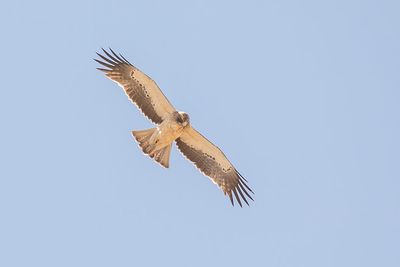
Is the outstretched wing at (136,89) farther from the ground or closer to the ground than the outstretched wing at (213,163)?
farther from the ground

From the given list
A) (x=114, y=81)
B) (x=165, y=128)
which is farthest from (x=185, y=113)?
(x=114, y=81)

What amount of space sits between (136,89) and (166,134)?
151 cm

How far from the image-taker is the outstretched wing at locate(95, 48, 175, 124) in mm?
21766

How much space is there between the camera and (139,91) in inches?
862

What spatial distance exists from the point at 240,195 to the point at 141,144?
10.6ft

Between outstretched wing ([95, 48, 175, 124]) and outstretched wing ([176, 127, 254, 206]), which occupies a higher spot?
outstretched wing ([95, 48, 175, 124])

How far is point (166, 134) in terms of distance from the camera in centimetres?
2133

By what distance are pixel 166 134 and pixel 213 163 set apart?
208cm

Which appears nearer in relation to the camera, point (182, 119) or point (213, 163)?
point (182, 119)

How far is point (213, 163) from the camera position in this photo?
75.0 ft

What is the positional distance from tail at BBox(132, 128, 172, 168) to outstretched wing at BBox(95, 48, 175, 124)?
1.97 ft

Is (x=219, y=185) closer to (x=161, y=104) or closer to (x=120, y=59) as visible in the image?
(x=161, y=104)

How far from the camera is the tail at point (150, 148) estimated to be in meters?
21.4

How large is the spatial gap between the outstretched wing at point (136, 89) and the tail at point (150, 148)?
23.6 inches
